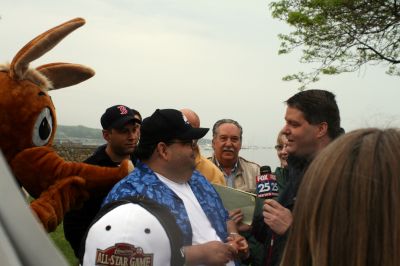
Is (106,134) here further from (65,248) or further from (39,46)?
(65,248)

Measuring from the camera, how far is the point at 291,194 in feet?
9.30

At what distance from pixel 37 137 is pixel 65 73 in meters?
0.55

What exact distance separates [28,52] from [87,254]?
3.76 ft

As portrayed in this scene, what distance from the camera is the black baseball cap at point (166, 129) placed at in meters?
2.68

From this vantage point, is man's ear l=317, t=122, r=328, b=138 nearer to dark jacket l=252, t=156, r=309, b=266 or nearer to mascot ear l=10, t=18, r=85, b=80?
dark jacket l=252, t=156, r=309, b=266

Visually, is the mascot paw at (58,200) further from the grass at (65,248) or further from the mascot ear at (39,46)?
the grass at (65,248)

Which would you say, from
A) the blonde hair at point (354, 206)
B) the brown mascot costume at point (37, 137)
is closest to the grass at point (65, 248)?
the brown mascot costume at point (37, 137)

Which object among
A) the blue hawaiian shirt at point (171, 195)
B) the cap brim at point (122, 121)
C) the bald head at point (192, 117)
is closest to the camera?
the blue hawaiian shirt at point (171, 195)

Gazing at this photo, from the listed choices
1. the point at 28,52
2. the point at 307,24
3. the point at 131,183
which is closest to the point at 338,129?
the point at 131,183

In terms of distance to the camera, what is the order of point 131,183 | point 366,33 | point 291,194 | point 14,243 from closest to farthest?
1. point 14,243
2. point 131,183
3. point 291,194
4. point 366,33

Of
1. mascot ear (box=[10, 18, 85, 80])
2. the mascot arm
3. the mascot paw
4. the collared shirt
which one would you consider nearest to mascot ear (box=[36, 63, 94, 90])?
mascot ear (box=[10, 18, 85, 80])

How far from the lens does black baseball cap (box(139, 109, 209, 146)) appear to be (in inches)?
105

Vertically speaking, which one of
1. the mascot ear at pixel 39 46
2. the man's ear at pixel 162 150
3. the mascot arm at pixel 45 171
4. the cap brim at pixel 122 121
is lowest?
the mascot arm at pixel 45 171

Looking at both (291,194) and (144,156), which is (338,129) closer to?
(291,194)
